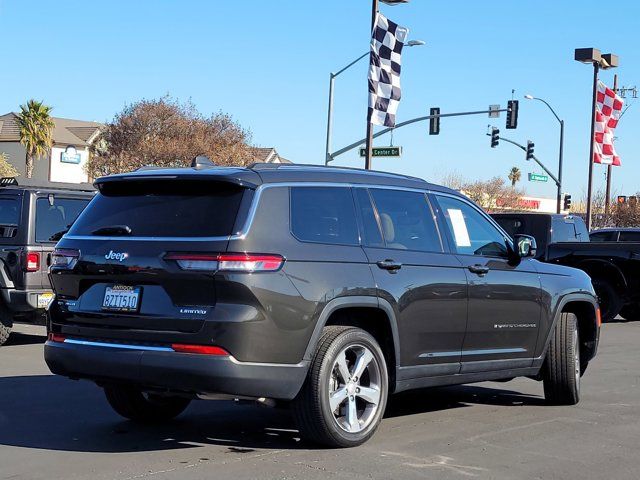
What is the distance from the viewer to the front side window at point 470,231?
7039mm

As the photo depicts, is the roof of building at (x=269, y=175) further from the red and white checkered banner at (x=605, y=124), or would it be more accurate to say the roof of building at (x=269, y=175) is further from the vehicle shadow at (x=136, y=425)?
the red and white checkered banner at (x=605, y=124)

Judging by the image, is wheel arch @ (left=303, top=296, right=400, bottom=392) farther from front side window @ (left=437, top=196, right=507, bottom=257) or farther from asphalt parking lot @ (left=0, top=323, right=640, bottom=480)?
front side window @ (left=437, top=196, right=507, bottom=257)

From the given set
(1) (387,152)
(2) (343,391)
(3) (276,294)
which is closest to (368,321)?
(2) (343,391)

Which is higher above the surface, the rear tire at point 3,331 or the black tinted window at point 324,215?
the black tinted window at point 324,215

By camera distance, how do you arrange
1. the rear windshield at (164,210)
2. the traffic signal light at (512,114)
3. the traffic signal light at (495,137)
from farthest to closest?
the traffic signal light at (495,137), the traffic signal light at (512,114), the rear windshield at (164,210)

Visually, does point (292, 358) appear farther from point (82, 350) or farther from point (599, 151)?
point (599, 151)

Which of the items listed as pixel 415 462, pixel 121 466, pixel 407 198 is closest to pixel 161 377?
pixel 121 466

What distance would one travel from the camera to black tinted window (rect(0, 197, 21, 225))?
11.2m

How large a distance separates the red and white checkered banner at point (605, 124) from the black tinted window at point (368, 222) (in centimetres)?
2475

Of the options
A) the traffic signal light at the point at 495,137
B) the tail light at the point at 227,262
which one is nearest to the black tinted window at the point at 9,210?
the tail light at the point at 227,262

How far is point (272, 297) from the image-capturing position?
5422 millimetres

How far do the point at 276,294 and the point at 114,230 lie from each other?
4.12 ft

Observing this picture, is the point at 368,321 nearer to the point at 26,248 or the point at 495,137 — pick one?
the point at 26,248

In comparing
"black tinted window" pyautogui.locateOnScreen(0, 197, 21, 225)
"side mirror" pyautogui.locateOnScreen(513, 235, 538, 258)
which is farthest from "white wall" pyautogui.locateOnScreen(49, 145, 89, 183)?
"side mirror" pyautogui.locateOnScreen(513, 235, 538, 258)
